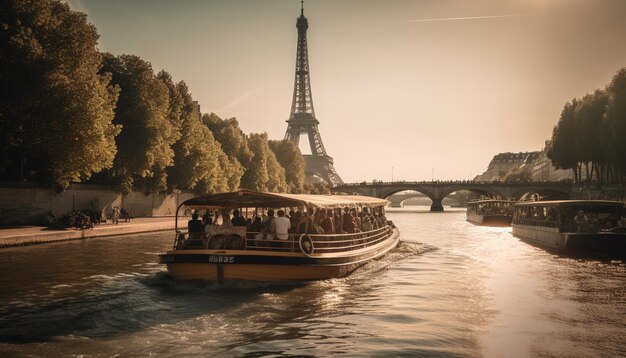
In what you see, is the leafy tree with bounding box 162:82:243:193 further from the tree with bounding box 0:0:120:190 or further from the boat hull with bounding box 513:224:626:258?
the boat hull with bounding box 513:224:626:258

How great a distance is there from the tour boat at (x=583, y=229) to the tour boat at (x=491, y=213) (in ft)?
85.2

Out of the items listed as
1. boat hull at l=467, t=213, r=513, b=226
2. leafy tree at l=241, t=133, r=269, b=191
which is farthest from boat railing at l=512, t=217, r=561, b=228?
leafy tree at l=241, t=133, r=269, b=191

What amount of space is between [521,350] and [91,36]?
3480 cm

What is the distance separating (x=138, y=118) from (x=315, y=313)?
124 feet

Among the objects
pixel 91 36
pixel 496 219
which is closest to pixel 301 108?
pixel 496 219

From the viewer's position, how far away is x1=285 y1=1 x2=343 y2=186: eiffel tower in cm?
14675

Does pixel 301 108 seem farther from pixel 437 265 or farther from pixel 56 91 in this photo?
pixel 437 265

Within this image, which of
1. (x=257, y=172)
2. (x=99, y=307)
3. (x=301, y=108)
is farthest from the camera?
(x=301, y=108)

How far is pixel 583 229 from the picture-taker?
95.3ft

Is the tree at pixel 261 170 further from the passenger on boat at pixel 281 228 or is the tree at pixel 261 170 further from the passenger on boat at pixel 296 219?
the passenger on boat at pixel 281 228

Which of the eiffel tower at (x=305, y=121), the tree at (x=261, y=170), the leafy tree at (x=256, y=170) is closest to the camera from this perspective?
the leafy tree at (x=256, y=170)

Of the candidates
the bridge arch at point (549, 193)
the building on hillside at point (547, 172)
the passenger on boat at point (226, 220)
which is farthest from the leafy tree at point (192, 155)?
the building on hillside at point (547, 172)

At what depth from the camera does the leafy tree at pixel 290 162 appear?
105875 mm

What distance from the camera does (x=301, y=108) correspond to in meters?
149
